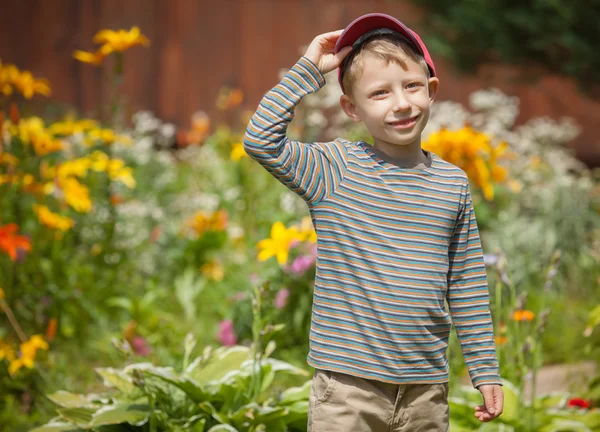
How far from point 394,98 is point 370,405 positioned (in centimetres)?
68

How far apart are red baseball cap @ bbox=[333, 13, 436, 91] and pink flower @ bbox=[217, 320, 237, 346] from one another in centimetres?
191

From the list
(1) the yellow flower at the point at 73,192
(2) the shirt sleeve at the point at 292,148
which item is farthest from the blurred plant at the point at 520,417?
(1) the yellow flower at the point at 73,192

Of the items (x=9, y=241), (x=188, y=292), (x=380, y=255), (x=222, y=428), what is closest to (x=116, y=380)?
(x=222, y=428)

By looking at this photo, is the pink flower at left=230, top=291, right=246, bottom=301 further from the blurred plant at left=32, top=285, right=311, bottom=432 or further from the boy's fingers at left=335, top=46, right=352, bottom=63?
the boy's fingers at left=335, top=46, right=352, bottom=63

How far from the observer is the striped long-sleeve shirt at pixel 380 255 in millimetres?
1645

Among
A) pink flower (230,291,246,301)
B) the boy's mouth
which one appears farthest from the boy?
pink flower (230,291,246,301)

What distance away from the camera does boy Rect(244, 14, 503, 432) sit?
165cm

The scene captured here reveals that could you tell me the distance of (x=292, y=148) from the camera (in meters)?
1.67

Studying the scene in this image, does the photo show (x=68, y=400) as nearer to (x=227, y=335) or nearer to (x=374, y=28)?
(x=227, y=335)

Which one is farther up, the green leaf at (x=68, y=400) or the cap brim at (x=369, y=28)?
the cap brim at (x=369, y=28)

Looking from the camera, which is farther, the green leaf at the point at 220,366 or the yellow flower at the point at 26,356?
the yellow flower at the point at 26,356

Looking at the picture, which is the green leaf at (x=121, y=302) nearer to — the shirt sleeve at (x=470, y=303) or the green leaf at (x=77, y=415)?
the green leaf at (x=77, y=415)

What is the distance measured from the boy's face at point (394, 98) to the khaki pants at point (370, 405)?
0.55 meters

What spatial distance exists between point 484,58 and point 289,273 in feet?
9.80
